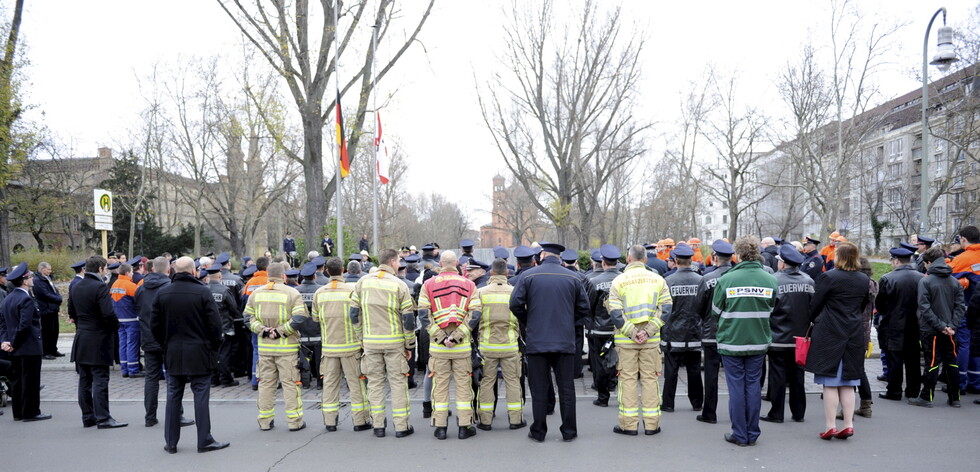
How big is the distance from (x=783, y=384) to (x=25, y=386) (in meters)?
9.19

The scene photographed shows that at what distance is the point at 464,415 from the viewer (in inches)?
252

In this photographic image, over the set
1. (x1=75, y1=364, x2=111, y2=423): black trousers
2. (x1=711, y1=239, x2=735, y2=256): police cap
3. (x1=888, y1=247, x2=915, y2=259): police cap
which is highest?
(x1=711, y1=239, x2=735, y2=256): police cap

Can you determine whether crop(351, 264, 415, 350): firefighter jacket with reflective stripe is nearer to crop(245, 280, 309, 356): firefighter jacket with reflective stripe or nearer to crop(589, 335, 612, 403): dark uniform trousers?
crop(245, 280, 309, 356): firefighter jacket with reflective stripe

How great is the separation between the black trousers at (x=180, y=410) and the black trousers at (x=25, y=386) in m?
2.66

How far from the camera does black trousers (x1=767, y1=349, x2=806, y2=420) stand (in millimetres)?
6750

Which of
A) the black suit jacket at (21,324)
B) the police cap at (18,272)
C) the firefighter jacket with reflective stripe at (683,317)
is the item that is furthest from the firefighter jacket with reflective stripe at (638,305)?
the police cap at (18,272)

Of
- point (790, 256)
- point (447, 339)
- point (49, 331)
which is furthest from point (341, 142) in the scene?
point (790, 256)

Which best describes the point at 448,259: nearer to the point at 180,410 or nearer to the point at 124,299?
the point at 180,410

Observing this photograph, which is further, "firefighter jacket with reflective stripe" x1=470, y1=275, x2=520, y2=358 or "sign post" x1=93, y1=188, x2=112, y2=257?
"sign post" x1=93, y1=188, x2=112, y2=257

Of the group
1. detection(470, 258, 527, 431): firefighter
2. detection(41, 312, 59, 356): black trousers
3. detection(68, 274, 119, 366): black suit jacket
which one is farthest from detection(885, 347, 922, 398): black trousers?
detection(41, 312, 59, 356): black trousers

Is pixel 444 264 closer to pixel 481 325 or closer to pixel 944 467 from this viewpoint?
pixel 481 325

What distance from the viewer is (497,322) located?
661 cm

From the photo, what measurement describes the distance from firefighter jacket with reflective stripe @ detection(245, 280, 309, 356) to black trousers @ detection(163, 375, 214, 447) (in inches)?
30.9

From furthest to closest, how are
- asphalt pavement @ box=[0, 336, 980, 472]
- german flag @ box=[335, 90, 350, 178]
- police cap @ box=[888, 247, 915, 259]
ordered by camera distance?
1. german flag @ box=[335, 90, 350, 178]
2. police cap @ box=[888, 247, 915, 259]
3. asphalt pavement @ box=[0, 336, 980, 472]
